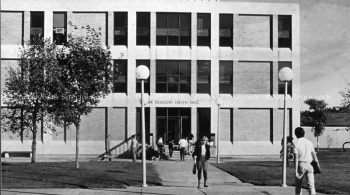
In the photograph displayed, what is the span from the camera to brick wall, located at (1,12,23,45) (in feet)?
152

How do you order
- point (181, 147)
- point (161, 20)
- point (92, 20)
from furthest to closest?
point (161, 20)
point (92, 20)
point (181, 147)

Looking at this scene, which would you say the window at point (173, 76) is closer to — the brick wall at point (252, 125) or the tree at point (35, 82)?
the brick wall at point (252, 125)

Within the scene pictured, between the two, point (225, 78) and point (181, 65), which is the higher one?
→ point (181, 65)

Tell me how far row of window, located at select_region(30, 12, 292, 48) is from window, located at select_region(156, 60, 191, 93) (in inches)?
66.0

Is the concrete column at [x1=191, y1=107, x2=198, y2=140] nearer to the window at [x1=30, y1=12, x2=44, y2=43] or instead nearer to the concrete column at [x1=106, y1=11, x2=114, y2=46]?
the concrete column at [x1=106, y1=11, x2=114, y2=46]

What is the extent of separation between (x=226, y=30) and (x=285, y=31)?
511cm

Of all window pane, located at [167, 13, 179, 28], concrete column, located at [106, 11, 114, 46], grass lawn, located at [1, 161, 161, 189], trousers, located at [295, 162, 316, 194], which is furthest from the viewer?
window pane, located at [167, 13, 179, 28]

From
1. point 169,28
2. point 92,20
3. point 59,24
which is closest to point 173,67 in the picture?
point 169,28

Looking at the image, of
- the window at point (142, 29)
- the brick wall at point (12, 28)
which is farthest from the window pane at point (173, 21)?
the brick wall at point (12, 28)

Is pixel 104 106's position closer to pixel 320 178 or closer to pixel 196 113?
pixel 196 113

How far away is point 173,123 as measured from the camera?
46.6 meters

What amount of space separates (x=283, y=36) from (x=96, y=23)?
15670 millimetres

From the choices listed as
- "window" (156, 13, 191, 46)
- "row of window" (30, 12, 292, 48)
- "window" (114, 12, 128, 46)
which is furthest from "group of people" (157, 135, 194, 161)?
"window" (114, 12, 128, 46)

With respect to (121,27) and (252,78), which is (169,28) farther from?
(252,78)
